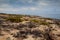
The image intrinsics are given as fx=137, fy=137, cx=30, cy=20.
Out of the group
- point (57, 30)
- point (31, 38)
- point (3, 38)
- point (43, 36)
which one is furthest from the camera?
point (57, 30)

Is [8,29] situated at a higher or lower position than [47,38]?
higher

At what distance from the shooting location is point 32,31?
46.4 ft

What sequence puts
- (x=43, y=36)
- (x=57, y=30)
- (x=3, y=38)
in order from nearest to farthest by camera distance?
(x=3, y=38) → (x=43, y=36) → (x=57, y=30)

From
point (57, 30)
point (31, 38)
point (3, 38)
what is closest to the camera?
point (3, 38)

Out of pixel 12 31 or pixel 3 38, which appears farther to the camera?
pixel 12 31

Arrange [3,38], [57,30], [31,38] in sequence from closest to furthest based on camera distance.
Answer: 1. [3,38]
2. [31,38]
3. [57,30]

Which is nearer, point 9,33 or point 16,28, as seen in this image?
point 9,33

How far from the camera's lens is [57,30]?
643 inches

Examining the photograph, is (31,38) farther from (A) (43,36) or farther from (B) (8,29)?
(B) (8,29)

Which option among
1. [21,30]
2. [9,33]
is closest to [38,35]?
[21,30]

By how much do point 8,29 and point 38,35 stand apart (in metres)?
3.07

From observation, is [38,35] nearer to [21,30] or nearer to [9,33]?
[21,30]

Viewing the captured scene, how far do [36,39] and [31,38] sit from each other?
487 millimetres

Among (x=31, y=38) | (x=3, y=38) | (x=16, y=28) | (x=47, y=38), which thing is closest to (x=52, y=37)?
(x=47, y=38)
